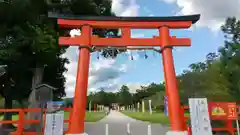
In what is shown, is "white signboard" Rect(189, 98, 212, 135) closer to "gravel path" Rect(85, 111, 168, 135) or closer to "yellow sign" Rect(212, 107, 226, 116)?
"yellow sign" Rect(212, 107, 226, 116)

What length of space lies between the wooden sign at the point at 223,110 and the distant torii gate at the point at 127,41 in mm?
1127

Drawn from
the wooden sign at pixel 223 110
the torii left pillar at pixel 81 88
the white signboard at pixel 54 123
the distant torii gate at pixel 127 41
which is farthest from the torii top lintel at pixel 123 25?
the white signboard at pixel 54 123

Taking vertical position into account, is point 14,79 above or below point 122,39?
below

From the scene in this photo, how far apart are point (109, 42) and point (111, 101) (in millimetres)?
75137

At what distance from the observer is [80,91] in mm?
8305

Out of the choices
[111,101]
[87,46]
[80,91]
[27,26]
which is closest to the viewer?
[80,91]

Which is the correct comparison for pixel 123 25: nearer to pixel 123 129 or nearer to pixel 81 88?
pixel 81 88

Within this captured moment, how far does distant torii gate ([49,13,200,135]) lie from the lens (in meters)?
8.20

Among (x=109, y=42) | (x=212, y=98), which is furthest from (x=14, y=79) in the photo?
(x=212, y=98)

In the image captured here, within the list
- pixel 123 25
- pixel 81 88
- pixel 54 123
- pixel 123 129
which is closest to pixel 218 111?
pixel 123 25

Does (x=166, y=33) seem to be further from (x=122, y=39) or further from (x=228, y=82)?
(x=228, y=82)

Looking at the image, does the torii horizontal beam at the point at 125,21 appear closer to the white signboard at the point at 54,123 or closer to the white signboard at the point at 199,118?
the white signboard at the point at 199,118

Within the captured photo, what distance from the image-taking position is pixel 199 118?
7.35m

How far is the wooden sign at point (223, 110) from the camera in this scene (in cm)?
806
